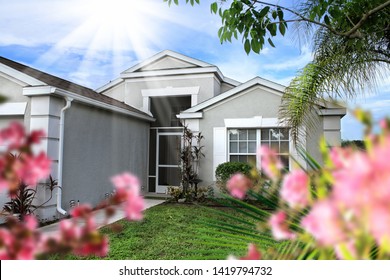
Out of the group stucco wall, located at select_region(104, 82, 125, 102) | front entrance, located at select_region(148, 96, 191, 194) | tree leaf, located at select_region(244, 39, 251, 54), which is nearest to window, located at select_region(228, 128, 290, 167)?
front entrance, located at select_region(148, 96, 191, 194)

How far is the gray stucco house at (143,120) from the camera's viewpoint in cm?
335

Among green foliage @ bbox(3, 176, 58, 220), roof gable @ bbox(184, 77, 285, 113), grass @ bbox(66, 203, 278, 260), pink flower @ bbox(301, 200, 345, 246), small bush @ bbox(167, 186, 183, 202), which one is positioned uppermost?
roof gable @ bbox(184, 77, 285, 113)

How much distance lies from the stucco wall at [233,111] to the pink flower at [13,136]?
483 cm

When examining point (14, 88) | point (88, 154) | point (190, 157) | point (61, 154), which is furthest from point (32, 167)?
point (190, 157)

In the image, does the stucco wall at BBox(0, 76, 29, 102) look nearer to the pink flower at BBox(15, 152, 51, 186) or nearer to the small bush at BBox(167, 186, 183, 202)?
the small bush at BBox(167, 186, 183, 202)

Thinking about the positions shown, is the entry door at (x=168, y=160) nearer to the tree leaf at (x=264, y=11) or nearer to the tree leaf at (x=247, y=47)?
the tree leaf at (x=264, y=11)

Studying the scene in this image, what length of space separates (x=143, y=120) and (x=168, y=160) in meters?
0.98

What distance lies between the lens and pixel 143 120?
5.81 meters

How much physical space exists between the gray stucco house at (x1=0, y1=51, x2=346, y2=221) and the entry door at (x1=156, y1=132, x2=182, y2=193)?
0.02 m

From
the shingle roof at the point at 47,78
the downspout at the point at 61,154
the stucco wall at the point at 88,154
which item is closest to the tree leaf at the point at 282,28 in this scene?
the shingle roof at the point at 47,78

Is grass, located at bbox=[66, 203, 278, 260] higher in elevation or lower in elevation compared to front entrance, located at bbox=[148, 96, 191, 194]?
lower

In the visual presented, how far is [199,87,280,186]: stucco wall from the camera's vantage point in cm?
503

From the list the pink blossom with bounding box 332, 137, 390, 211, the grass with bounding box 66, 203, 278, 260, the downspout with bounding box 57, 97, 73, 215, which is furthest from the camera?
the downspout with bounding box 57, 97, 73, 215

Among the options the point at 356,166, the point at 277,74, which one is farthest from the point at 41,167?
the point at 277,74
